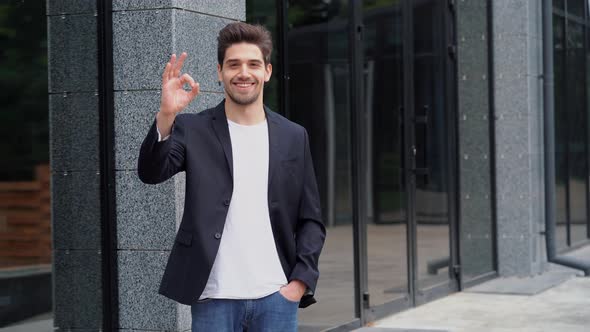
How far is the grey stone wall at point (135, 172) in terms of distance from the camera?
6371 millimetres

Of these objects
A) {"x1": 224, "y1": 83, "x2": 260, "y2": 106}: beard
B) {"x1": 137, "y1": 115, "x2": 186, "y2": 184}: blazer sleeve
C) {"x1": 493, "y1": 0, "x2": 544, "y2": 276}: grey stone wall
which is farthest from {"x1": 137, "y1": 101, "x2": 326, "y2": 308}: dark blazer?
{"x1": 493, "y1": 0, "x2": 544, "y2": 276}: grey stone wall

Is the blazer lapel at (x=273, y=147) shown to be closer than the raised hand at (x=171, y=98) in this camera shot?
No

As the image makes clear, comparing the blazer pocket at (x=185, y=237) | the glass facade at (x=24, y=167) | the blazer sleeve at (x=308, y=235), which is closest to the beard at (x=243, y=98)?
the blazer sleeve at (x=308, y=235)

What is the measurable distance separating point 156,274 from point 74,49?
1317mm

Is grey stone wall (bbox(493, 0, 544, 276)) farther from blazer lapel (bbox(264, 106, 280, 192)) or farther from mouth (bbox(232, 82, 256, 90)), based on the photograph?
mouth (bbox(232, 82, 256, 90))

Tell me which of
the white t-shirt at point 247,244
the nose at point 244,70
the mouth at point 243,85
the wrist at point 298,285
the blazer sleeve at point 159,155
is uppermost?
the nose at point 244,70

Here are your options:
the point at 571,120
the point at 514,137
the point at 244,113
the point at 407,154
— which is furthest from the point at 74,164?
the point at 571,120

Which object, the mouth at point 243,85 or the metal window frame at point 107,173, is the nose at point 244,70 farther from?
the metal window frame at point 107,173

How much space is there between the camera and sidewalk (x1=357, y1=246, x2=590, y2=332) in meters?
9.21

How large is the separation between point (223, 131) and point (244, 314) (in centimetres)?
62

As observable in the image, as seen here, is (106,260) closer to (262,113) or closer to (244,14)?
(244,14)

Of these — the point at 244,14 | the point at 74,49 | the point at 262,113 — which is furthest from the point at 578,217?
the point at 262,113

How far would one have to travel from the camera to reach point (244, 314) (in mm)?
3863

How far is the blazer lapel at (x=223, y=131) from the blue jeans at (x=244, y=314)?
430mm
